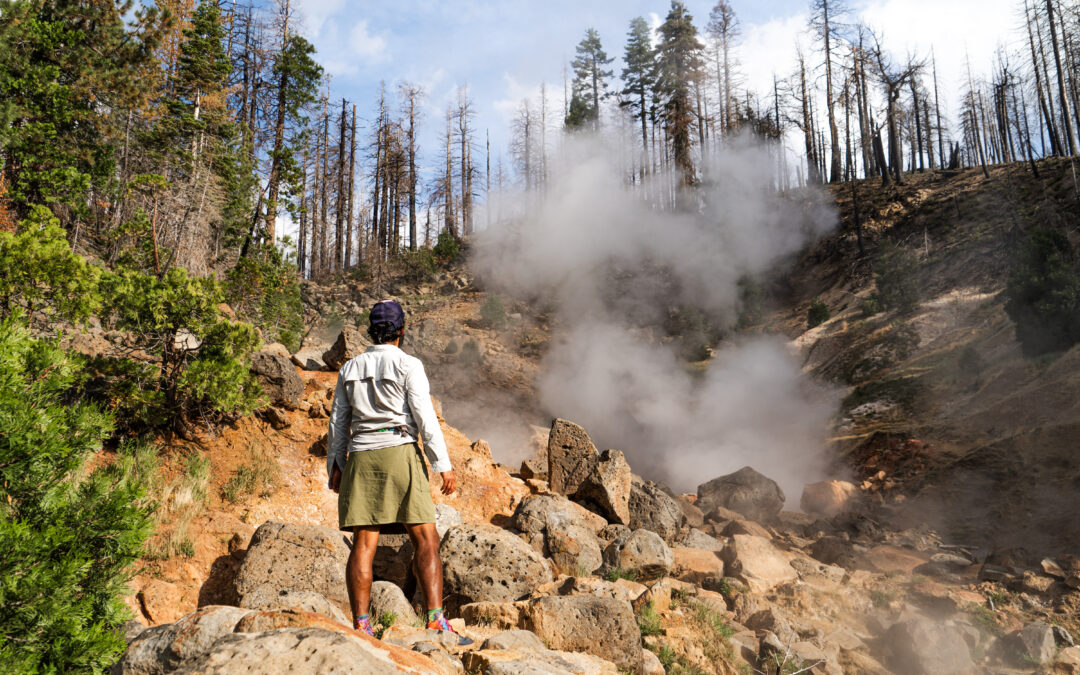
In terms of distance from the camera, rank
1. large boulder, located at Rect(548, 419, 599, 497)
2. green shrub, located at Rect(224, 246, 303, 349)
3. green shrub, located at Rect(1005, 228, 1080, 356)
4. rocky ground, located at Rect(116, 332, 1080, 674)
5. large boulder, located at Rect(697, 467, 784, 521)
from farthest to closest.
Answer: green shrub, located at Rect(1005, 228, 1080, 356) → green shrub, located at Rect(224, 246, 303, 349) → large boulder, located at Rect(697, 467, 784, 521) → large boulder, located at Rect(548, 419, 599, 497) → rocky ground, located at Rect(116, 332, 1080, 674)

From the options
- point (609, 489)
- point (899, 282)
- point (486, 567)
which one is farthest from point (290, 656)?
point (899, 282)

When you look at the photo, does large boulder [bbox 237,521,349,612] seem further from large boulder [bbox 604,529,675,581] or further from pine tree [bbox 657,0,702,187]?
pine tree [bbox 657,0,702,187]

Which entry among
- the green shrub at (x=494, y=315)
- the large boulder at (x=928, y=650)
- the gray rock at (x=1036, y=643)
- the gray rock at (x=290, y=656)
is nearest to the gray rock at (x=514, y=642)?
the gray rock at (x=290, y=656)

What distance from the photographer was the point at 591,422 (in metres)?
14.8

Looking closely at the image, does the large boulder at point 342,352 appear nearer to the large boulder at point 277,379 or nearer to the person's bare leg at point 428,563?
the large boulder at point 277,379

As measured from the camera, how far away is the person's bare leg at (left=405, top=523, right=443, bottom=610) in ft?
9.30

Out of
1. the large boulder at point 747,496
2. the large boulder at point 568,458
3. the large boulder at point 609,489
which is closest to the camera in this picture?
the large boulder at point 609,489

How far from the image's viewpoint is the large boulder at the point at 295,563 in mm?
3865

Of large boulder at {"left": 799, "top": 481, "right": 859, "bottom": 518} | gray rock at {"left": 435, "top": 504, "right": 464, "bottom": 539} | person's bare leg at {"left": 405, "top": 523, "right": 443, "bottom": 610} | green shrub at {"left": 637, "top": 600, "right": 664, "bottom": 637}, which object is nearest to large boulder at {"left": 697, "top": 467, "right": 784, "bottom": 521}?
large boulder at {"left": 799, "top": 481, "right": 859, "bottom": 518}

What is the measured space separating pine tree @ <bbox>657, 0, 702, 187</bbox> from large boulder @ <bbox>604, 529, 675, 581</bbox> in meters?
25.1

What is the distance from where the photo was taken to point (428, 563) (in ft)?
9.42

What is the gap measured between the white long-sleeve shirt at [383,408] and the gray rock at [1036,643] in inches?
178

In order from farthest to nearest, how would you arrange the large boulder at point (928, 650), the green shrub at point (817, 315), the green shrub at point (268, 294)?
the green shrub at point (817, 315), the green shrub at point (268, 294), the large boulder at point (928, 650)

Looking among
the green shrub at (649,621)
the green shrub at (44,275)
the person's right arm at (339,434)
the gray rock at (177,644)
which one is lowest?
the green shrub at (649,621)
